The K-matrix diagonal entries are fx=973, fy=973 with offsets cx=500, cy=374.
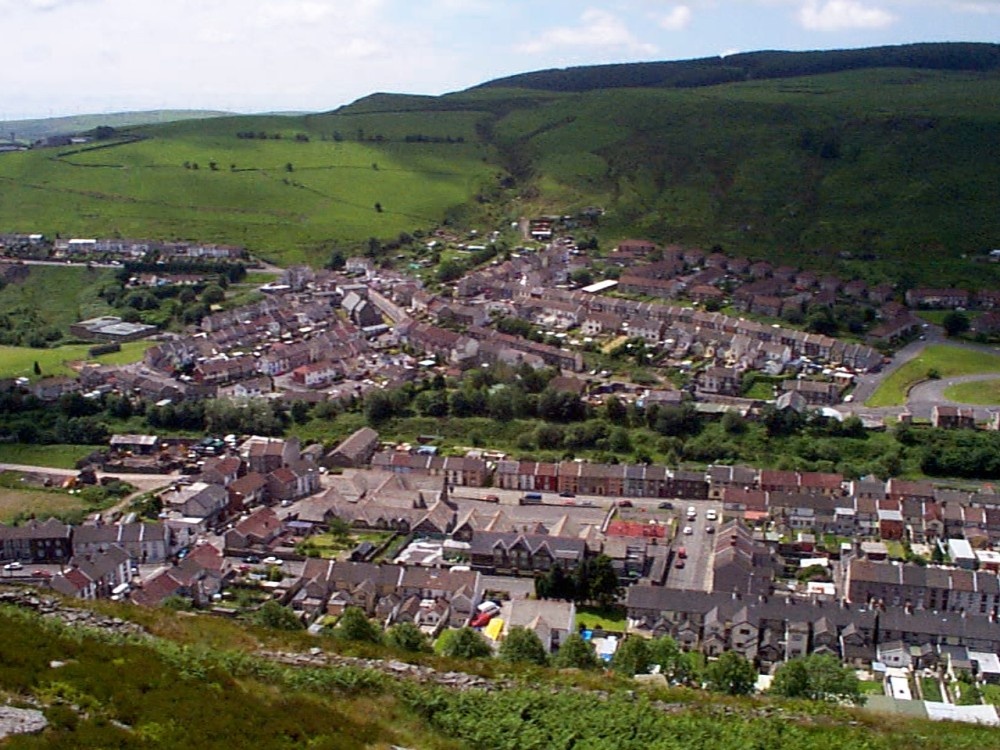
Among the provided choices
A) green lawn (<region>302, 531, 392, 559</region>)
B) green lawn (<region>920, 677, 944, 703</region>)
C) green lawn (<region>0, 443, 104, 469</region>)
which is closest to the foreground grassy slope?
green lawn (<region>920, 677, 944, 703</region>)

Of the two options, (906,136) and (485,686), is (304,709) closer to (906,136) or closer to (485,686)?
(485,686)

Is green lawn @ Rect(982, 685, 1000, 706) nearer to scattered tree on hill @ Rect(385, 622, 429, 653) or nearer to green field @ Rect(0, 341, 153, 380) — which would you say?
scattered tree on hill @ Rect(385, 622, 429, 653)

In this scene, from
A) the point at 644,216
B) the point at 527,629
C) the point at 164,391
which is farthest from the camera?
the point at 644,216

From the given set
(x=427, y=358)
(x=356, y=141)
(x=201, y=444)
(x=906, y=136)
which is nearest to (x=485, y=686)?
(x=201, y=444)

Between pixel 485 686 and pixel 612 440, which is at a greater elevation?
pixel 485 686

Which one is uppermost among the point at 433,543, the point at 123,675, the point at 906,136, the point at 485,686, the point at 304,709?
the point at 906,136

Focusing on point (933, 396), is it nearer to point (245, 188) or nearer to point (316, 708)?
point (316, 708)
